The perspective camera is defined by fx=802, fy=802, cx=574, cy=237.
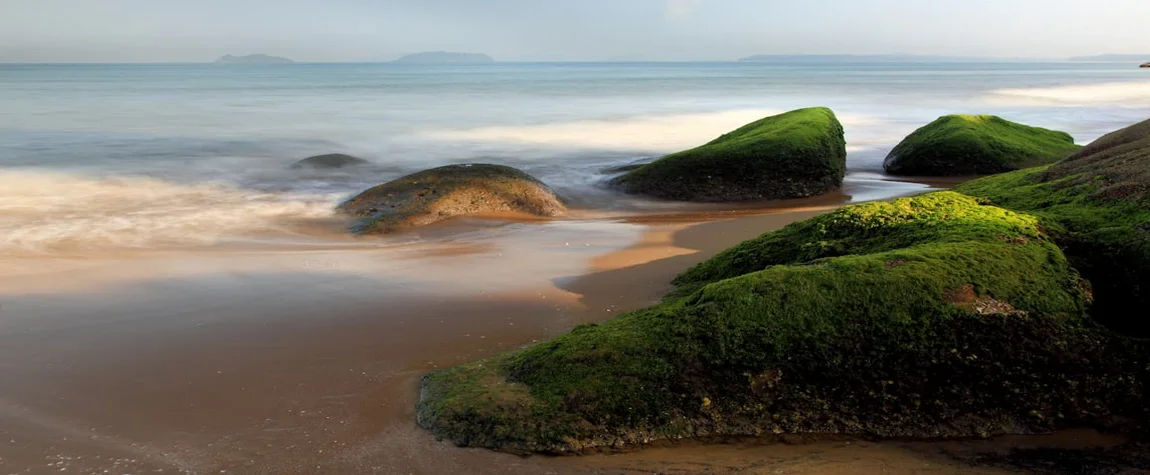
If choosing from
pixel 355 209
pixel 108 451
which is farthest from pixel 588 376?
pixel 355 209

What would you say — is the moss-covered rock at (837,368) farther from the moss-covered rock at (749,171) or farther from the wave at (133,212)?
the moss-covered rock at (749,171)

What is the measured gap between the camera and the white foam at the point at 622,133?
73.7ft

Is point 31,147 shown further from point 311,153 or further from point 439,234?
point 439,234

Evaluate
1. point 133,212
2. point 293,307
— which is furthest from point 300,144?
point 293,307

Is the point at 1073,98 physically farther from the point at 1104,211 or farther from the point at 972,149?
the point at 1104,211

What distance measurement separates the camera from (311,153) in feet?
64.7

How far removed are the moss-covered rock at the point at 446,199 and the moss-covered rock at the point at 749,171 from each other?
6.24ft

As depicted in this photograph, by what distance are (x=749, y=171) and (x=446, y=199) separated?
15.9ft

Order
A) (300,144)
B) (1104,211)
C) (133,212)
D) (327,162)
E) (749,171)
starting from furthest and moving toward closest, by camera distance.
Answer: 1. (300,144)
2. (327,162)
3. (749,171)
4. (133,212)
5. (1104,211)

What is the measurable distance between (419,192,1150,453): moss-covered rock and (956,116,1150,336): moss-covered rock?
22 cm

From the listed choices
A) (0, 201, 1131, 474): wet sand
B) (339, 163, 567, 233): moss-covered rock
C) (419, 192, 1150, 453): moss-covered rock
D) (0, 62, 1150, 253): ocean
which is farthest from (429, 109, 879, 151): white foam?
(419, 192, 1150, 453): moss-covered rock

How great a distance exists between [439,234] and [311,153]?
11.4 meters

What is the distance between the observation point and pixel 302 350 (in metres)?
5.08

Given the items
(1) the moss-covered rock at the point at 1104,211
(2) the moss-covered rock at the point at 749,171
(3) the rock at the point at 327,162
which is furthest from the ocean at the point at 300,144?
(1) the moss-covered rock at the point at 1104,211
